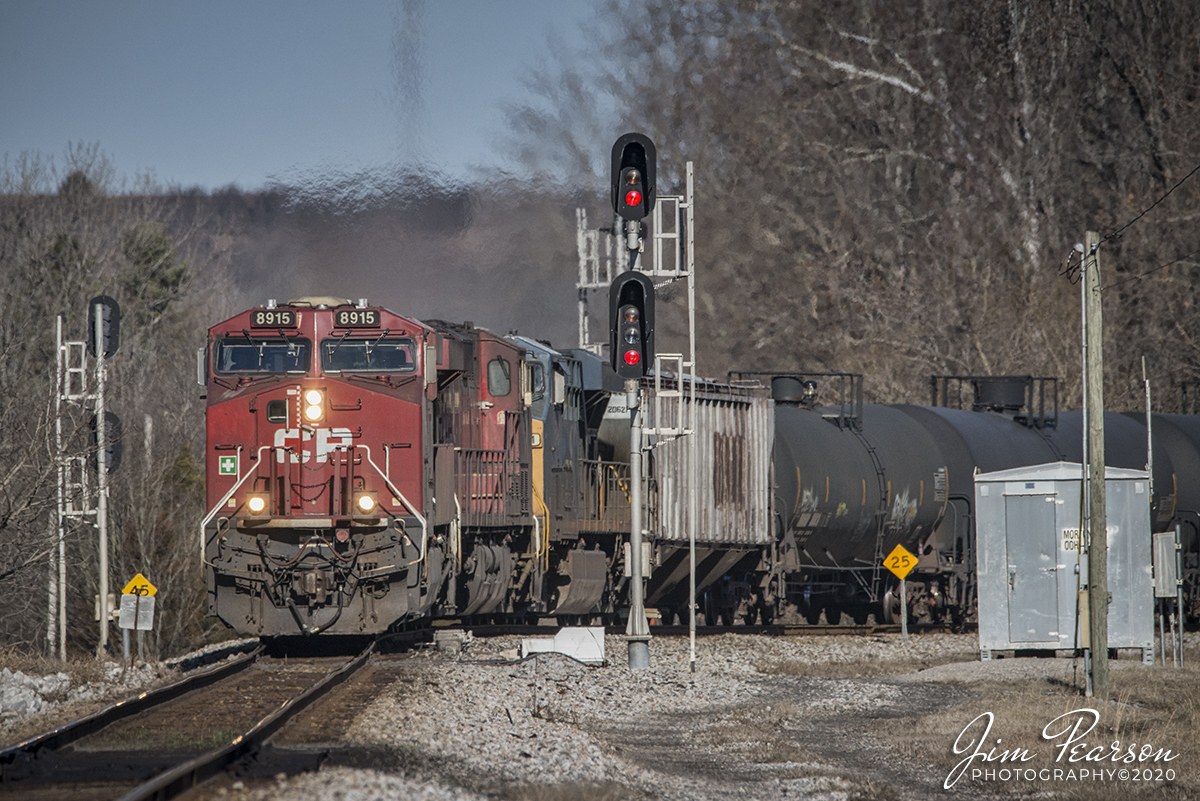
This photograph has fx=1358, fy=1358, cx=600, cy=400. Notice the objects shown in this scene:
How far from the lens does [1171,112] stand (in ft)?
153

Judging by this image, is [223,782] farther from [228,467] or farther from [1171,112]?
[1171,112]

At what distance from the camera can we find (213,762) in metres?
9.03

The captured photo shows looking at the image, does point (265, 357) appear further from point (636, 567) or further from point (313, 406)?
point (636, 567)

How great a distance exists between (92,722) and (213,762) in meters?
2.83

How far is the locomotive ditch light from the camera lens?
16.9 metres

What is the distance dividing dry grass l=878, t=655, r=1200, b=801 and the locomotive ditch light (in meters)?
7.96

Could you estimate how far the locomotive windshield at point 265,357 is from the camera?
17.3 meters

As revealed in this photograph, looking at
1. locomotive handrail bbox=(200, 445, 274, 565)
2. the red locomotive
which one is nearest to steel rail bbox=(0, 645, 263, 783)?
the red locomotive

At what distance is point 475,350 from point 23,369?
2394 cm

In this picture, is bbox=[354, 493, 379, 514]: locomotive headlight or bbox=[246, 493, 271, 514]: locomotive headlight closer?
bbox=[354, 493, 379, 514]: locomotive headlight

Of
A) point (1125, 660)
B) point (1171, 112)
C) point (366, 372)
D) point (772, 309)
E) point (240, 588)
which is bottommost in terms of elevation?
point (1125, 660)

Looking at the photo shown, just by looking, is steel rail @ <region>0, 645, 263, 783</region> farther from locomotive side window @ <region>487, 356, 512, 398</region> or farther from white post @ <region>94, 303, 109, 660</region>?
white post @ <region>94, 303, 109, 660</region>

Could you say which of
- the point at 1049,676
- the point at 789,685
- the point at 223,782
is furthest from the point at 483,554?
the point at 223,782
